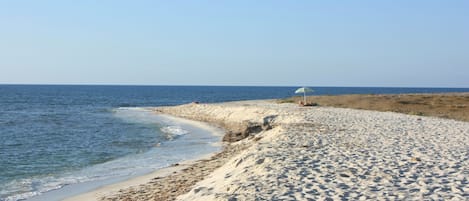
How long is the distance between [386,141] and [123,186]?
28.0ft

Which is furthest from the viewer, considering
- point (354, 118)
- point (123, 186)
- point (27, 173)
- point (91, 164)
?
point (354, 118)

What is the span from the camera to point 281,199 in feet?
28.6

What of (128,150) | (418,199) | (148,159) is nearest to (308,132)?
(148,159)

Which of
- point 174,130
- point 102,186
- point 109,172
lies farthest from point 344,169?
point 174,130

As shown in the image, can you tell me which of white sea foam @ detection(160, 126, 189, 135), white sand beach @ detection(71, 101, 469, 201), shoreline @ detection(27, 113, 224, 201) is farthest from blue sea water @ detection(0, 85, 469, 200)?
white sand beach @ detection(71, 101, 469, 201)

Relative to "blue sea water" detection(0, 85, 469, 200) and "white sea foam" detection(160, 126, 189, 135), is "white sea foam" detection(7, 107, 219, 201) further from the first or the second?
"white sea foam" detection(160, 126, 189, 135)

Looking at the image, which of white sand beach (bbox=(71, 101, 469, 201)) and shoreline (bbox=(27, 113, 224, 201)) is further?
shoreline (bbox=(27, 113, 224, 201))

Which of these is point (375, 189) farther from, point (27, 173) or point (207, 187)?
point (27, 173)

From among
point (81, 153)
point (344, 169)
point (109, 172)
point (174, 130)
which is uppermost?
point (344, 169)

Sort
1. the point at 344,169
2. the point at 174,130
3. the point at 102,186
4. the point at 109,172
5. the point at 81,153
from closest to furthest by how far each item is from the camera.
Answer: the point at 344,169, the point at 102,186, the point at 109,172, the point at 81,153, the point at 174,130

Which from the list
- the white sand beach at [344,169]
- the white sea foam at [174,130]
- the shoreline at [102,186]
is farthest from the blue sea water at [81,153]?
the white sand beach at [344,169]

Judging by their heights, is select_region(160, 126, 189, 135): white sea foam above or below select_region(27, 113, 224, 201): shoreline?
below

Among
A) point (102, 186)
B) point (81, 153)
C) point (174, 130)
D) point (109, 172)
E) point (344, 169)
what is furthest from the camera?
point (174, 130)

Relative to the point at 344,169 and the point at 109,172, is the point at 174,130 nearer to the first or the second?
the point at 109,172
